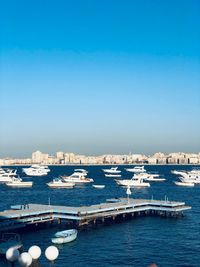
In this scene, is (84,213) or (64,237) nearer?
(64,237)

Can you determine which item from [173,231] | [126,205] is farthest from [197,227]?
[126,205]

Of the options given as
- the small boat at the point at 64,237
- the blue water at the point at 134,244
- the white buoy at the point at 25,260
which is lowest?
the blue water at the point at 134,244

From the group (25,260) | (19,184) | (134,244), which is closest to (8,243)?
(134,244)

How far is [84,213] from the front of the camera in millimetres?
59812

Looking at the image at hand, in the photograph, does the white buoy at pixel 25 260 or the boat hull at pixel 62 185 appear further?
the boat hull at pixel 62 185

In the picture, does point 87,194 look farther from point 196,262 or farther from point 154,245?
point 196,262

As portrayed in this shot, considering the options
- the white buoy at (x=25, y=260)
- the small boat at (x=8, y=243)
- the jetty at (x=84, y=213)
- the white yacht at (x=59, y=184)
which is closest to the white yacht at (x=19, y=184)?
the white yacht at (x=59, y=184)

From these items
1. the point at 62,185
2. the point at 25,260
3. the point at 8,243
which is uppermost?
the point at 25,260

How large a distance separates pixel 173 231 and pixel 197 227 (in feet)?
14.8

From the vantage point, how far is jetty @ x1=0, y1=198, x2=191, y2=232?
5731 centimetres

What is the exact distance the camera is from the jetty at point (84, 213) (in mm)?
57306

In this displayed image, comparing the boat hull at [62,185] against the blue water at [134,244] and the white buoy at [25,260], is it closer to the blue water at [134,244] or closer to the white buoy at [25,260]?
the blue water at [134,244]

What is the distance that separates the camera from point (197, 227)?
60781 mm

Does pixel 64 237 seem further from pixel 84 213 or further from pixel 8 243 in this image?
pixel 84 213
